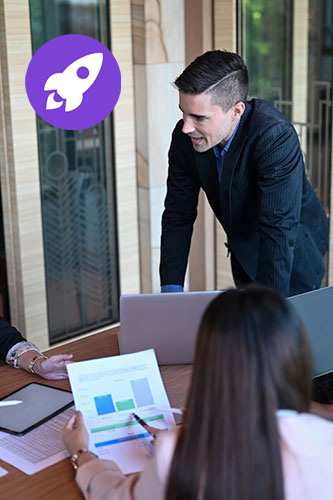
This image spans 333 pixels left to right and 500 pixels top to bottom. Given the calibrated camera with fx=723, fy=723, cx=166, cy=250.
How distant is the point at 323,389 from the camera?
1.98 metres

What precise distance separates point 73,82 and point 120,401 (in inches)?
80.7

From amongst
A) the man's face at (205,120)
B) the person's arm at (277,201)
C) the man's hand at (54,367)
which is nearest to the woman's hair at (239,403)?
the man's hand at (54,367)

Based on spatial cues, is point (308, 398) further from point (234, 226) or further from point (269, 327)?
point (234, 226)

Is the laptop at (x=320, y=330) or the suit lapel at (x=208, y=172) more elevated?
the suit lapel at (x=208, y=172)

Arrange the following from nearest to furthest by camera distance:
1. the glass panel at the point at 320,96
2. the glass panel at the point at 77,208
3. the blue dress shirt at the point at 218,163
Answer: the blue dress shirt at the point at 218,163 → the glass panel at the point at 77,208 → the glass panel at the point at 320,96

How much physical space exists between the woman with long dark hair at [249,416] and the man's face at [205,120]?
1.14 metres

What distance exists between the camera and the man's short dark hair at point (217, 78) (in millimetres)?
2223

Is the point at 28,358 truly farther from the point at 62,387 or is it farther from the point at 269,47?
the point at 269,47

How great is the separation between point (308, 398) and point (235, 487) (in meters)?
0.21

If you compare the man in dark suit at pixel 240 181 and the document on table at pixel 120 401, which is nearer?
the document on table at pixel 120 401

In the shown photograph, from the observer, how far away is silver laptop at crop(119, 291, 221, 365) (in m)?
2.05

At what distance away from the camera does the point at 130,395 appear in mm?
1863

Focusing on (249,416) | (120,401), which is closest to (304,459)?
(249,416)

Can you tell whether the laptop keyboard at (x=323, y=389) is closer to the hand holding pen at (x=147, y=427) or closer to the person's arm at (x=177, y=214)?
the hand holding pen at (x=147, y=427)
